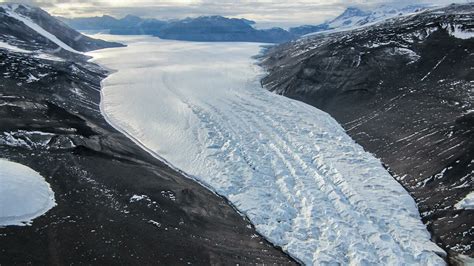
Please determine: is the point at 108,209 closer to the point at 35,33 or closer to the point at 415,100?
the point at 415,100

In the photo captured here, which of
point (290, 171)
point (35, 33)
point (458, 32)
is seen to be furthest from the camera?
point (35, 33)

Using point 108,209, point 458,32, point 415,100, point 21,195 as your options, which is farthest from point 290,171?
point 458,32

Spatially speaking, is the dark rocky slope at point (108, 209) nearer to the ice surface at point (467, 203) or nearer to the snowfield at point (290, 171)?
the snowfield at point (290, 171)

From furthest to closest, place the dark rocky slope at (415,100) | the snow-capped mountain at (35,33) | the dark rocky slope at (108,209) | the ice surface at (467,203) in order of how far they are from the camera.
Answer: the snow-capped mountain at (35,33) → the dark rocky slope at (415,100) → the ice surface at (467,203) → the dark rocky slope at (108,209)

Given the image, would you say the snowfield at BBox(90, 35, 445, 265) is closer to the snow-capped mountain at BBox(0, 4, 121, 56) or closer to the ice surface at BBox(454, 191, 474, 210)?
the ice surface at BBox(454, 191, 474, 210)

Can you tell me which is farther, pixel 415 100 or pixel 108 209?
pixel 415 100

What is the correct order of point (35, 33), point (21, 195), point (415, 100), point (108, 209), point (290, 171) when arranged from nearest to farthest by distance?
point (21, 195)
point (108, 209)
point (290, 171)
point (415, 100)
point (35, 33)

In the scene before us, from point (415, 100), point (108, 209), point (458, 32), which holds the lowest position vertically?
point (108, 209)

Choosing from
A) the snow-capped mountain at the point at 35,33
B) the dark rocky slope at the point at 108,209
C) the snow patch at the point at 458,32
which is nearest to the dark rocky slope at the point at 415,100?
the snow patch at the point at 458,32
